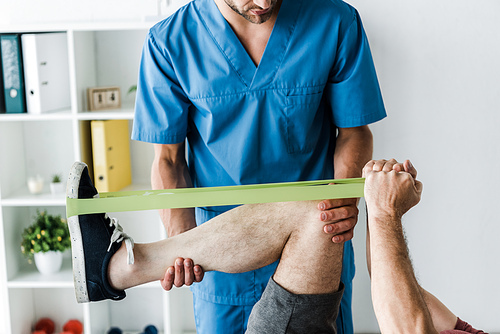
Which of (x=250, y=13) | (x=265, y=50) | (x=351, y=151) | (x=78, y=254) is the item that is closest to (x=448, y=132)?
(x=351, y=151)

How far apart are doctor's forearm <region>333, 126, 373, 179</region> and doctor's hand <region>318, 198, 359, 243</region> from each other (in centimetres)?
20

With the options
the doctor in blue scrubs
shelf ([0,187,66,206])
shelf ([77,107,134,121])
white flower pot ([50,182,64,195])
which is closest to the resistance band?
the doctor in blue scrubs

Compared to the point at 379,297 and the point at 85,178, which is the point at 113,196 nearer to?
the point at 85,178

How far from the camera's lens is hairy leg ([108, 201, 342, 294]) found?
1351 mm

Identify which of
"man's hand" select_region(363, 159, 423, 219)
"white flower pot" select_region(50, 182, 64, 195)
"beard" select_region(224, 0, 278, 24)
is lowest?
"white flower pot" select_region(50, 182, 64, 195)

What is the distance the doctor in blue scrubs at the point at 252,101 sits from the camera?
4.90 feet

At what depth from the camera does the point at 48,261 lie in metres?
2.46

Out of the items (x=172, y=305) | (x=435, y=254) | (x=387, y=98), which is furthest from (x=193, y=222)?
(x=435, y=254)

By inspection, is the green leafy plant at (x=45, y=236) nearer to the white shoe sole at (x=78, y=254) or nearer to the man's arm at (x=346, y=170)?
the white shoe sole at (x=78, y=254)

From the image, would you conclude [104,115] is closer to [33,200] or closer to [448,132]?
[33,200]

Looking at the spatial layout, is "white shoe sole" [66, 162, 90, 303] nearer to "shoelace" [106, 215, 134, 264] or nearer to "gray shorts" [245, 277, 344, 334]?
"shoelace" [106, 215, 134, 264]

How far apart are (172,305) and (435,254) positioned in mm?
1227

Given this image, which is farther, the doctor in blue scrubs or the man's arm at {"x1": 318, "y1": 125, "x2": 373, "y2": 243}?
the doctor in blue scrubs

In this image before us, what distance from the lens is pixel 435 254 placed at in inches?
98.7
